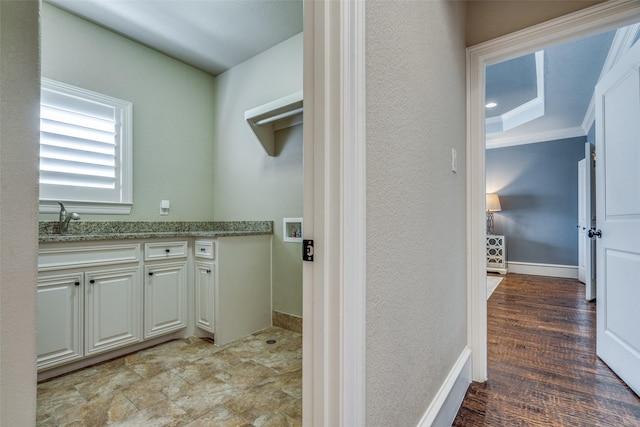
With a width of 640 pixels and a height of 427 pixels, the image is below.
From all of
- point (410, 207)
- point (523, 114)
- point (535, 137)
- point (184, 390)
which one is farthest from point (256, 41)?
point (535, 137)

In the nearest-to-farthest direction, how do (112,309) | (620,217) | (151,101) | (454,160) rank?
(454,160) < (620,217) < (112,309) < (151,101)

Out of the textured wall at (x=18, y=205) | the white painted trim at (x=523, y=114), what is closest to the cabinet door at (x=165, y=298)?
the textured wall at (x=18, y=205)

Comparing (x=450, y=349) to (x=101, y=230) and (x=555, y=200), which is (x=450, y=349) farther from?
(x=555, y=200)

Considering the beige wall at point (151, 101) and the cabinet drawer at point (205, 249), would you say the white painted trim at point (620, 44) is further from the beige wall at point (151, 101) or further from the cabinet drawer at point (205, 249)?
the beige wall at point (151, 101)

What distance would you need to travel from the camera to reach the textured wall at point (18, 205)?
0.54 meters

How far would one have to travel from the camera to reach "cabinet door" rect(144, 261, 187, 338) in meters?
2.26

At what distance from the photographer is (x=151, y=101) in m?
2.78

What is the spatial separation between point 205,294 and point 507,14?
2.78 m

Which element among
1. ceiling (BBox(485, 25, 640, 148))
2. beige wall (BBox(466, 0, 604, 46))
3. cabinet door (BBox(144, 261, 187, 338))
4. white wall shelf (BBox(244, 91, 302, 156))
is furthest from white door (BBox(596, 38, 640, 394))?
cabinet door (BBox(144, 261, 187, 338))

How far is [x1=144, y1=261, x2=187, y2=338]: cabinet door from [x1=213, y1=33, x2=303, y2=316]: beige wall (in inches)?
30.8

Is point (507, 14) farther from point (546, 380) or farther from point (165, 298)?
point (165, 298)

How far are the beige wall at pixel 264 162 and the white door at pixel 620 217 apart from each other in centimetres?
212

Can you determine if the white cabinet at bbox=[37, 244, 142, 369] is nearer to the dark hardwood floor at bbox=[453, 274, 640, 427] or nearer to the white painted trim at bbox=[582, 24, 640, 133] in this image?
the dark hardwood floor at bbox=[453, 274, 640, 427]

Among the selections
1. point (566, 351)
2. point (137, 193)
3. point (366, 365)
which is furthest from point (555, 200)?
point (137, 193)
